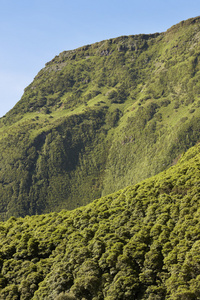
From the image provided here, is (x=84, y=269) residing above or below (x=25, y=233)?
below

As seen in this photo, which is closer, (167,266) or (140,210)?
(167,266)

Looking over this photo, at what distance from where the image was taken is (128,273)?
70.4 m

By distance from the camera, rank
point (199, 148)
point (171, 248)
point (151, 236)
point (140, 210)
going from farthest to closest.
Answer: point (199, 148), point (140, 210), point (151, 236), point (171, 248)

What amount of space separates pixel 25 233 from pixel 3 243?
6.42 metres

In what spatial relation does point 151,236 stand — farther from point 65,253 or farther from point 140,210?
point 65,253

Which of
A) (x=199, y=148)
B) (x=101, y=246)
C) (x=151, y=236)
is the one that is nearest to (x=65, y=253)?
(x=101, y=246)

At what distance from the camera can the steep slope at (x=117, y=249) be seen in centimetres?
6781

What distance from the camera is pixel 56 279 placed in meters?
74.7

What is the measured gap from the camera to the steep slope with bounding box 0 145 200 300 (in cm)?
6781

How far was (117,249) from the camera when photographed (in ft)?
258

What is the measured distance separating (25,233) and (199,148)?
241ft

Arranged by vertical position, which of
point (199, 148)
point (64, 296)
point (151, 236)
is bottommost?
point (64, 296)

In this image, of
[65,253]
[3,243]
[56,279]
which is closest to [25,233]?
[3,243]

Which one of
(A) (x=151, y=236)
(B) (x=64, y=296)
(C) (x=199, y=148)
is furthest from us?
(C) (x=199, y=148)
